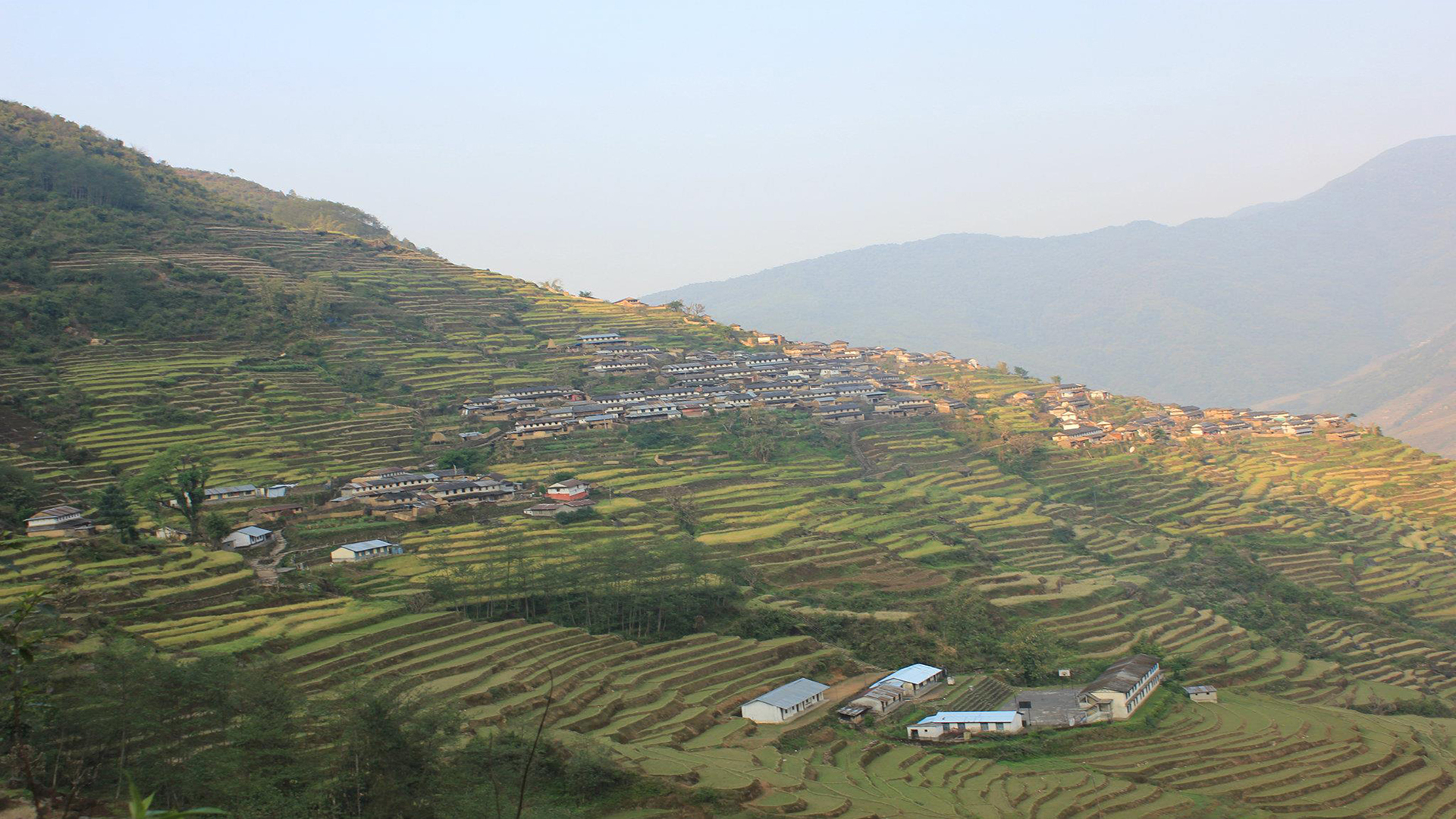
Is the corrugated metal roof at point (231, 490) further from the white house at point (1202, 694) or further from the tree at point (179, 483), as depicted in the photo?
the white house at point (1202, 694)

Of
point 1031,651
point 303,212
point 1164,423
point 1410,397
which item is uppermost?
point 303,212

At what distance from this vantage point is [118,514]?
24547mm

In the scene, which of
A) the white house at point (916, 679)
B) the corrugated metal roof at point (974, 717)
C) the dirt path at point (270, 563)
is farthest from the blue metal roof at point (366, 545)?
the corrugated metal roof at point (974, 717)

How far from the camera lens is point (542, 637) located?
2191 centimetres

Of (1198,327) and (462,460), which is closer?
(462,460)

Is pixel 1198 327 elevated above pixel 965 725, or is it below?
above

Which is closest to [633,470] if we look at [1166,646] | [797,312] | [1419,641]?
[1166,646]

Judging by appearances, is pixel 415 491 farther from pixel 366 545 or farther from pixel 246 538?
pixel 246 538

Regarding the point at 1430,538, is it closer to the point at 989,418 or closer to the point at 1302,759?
the point at 989,418

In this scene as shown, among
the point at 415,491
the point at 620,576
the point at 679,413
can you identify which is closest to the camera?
the point at 620,576

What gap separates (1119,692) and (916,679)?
461 cm

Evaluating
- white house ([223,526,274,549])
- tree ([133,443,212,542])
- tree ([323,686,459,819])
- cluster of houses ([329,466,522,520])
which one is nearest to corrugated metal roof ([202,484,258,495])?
tree ([133,443,212,542])

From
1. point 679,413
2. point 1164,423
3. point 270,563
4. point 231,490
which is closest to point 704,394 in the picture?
point 679,413

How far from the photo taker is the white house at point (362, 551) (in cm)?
2555
